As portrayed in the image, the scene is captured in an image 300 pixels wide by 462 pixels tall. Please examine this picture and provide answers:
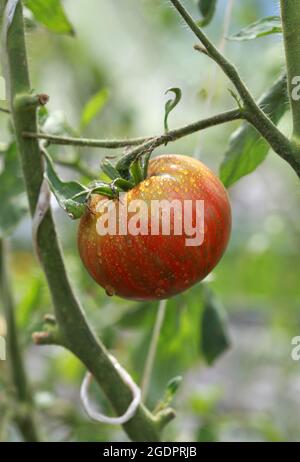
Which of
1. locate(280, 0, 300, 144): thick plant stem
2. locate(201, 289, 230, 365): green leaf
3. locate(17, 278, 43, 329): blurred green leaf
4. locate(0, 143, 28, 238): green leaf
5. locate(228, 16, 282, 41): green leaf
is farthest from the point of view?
locate(17, 278, 43, 329): blurred green leaf

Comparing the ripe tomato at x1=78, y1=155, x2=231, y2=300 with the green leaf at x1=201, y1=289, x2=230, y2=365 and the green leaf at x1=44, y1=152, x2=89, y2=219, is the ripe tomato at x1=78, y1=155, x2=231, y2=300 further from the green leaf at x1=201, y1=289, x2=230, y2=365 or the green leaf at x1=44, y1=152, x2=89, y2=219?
the green leaf at x1=201, y1=289, x2=230, y2=365

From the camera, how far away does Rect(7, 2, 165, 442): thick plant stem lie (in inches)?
26.1

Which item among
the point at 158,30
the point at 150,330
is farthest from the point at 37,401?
the point at 158,30

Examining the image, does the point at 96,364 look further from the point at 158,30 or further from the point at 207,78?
the point at 158,30

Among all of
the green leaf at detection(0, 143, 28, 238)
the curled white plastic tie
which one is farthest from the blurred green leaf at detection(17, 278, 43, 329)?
the curled white plastic tie

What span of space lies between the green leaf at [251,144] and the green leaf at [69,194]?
0.16 meters

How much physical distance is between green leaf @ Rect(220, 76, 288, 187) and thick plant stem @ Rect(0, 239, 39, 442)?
0.50 meters

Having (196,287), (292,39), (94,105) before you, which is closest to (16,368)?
(196,287)

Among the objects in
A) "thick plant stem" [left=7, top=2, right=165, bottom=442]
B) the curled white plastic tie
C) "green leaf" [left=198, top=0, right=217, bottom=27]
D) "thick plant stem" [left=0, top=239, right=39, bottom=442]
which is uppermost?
"green leaf" [left=198, top=0, right=217, bottom=27]

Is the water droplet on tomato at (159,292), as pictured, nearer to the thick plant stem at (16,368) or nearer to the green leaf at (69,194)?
the green leaf at (69,194)

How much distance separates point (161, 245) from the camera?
595mm

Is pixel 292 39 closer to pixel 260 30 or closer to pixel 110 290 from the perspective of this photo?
pixel 260 30

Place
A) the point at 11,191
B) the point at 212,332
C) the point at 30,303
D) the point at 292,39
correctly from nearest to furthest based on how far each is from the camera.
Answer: the point at 292,39
the point at 11,191
the point at 212,332
the point at 30,303

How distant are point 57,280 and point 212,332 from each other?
36cm
